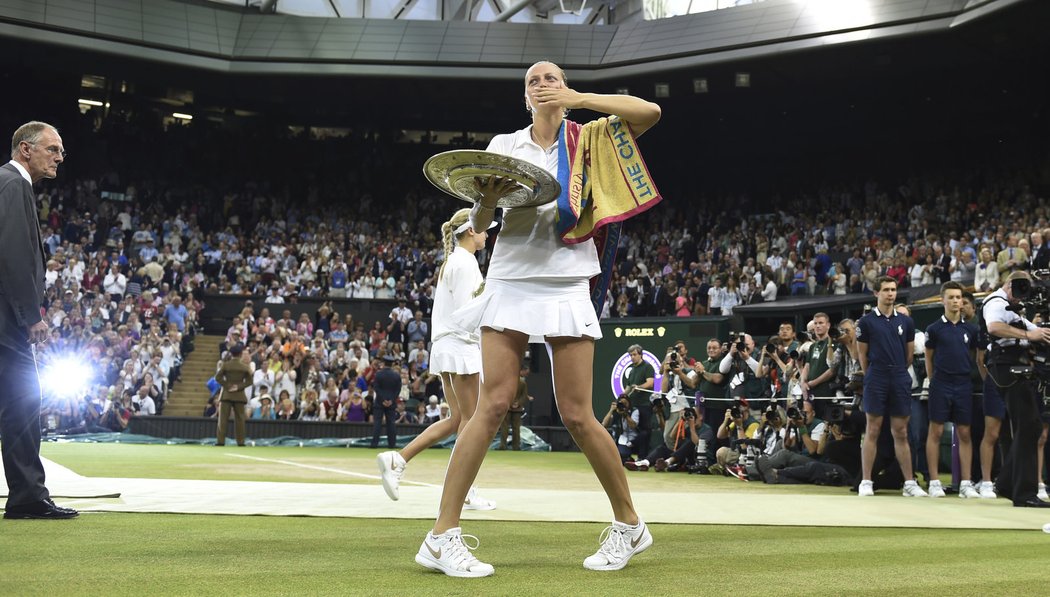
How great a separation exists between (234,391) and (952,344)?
1386cm

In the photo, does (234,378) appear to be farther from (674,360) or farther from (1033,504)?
(1033,504)

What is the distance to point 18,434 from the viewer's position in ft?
18.7

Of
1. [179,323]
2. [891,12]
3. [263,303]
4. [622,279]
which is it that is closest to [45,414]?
[179,323]

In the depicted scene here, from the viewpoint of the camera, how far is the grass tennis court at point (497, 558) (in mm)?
3725

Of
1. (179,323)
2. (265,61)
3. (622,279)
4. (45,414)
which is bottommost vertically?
(45,414)

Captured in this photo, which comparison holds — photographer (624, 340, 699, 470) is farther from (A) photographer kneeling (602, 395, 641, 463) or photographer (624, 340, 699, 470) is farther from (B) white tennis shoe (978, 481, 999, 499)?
(B) white tennis shoe (978, 481, 999, 499)

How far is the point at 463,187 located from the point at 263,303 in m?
23.9

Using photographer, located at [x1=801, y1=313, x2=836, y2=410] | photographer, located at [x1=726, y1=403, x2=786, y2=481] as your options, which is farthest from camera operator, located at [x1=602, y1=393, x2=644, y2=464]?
photographer, located at [x1=801, y1=313, x2=836, y2=410]

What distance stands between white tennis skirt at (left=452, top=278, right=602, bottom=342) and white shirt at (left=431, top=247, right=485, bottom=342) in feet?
10.3

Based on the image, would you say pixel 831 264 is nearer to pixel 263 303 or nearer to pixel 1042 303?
pixel 263 303

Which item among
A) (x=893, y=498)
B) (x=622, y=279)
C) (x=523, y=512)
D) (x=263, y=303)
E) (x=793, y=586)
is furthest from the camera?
(x=622, y=279)

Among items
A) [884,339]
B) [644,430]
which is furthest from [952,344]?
[644,430]

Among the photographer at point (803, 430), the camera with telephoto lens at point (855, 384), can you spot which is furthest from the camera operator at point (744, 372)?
the camera with telephoto lens at point (855, 384)

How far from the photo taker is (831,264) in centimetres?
2503
